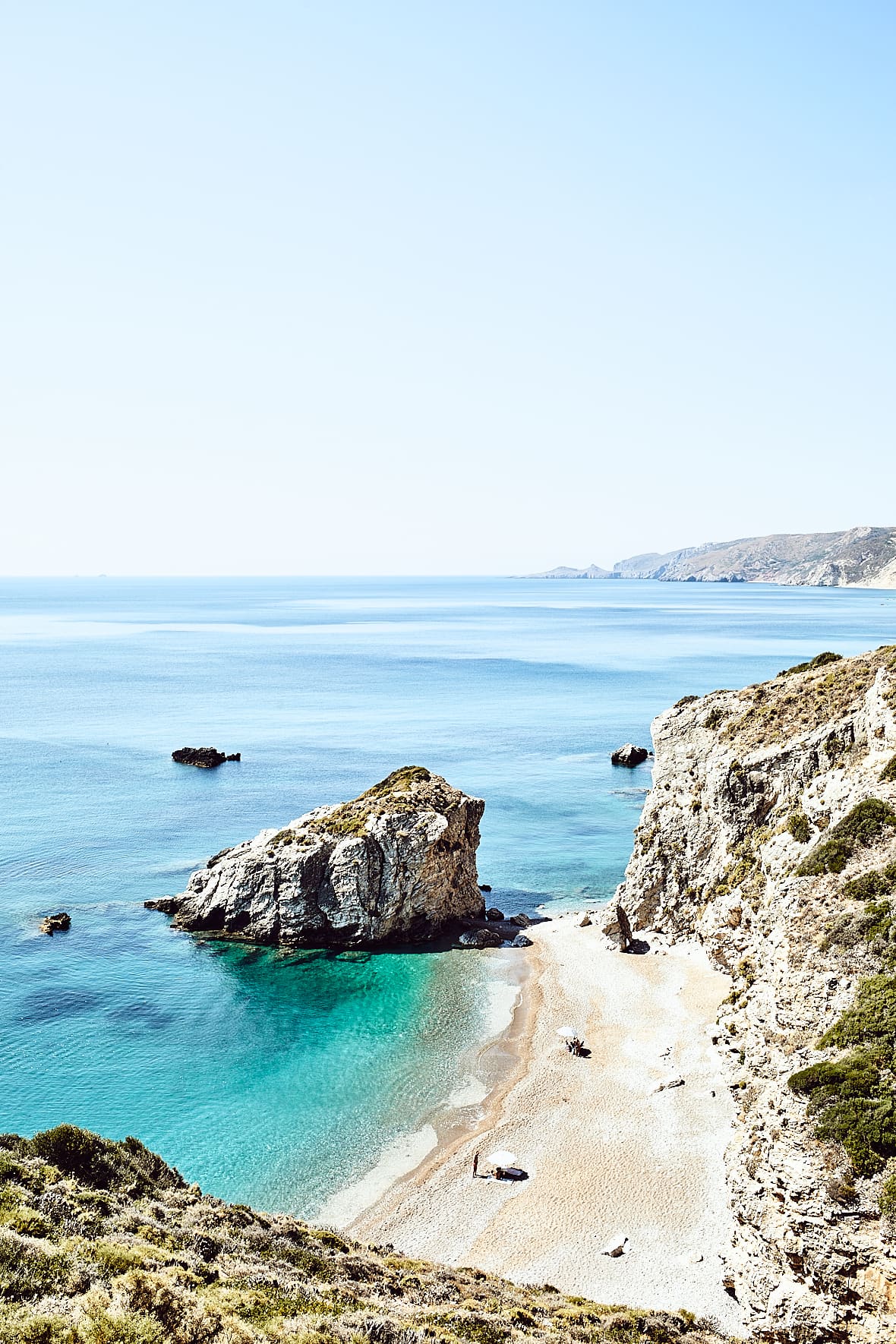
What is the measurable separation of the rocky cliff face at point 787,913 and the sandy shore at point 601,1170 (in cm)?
213

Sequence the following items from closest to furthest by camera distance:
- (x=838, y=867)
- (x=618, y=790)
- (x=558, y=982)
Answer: (x=838, y=867) < (x=558, y=982) < (x=618, y=790)

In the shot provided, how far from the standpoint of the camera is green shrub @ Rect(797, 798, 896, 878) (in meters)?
30.7

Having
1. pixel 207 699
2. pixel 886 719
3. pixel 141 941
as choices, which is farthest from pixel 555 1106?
pixel 207 699

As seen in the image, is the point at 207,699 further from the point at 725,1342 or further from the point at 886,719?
the point at 725,1342

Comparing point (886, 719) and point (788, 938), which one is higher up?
point (886, 719)

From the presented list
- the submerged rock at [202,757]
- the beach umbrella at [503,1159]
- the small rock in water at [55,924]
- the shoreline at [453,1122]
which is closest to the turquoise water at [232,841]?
the shoreline at [453,1122]

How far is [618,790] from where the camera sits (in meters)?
81.4

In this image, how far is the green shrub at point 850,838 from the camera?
3070 centimetres

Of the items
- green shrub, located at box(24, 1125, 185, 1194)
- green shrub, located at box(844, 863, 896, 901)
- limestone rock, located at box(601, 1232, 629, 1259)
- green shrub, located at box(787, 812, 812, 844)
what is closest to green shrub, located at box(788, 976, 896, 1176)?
green shrub, located at box(844, 863, 896, 901)

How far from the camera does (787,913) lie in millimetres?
30094

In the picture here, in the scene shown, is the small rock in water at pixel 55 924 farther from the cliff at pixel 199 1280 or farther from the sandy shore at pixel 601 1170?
the cliff at pixel 199 1280

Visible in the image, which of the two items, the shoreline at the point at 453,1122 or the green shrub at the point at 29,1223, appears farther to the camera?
the shoreline at the point at 453,1122

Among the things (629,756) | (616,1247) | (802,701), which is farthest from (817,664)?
(616,1247)

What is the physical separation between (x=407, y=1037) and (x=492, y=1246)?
14025mm
